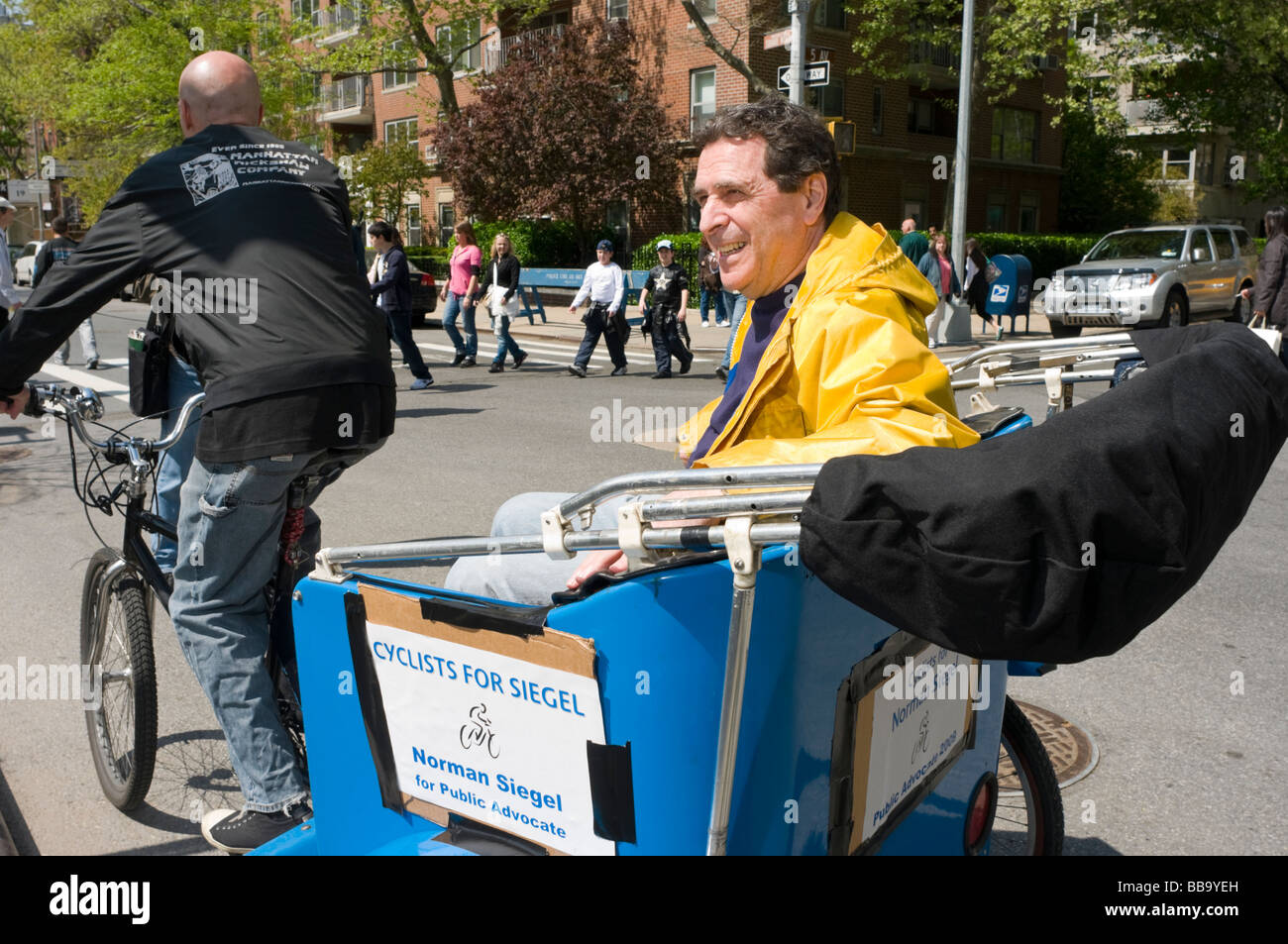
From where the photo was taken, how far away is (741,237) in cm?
254

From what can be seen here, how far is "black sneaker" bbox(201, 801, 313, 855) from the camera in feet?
9.22

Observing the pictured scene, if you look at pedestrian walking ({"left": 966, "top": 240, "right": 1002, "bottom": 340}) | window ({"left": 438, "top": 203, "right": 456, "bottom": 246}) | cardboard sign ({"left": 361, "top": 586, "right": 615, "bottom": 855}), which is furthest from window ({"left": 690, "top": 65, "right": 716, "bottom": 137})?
cardboard sign ({"left": 361, "top": 586, "right": 615, "bottom": 855})

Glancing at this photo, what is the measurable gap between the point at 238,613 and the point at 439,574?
2.47 metres

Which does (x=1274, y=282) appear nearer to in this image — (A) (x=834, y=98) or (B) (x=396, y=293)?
(B) (x=396, y=293)

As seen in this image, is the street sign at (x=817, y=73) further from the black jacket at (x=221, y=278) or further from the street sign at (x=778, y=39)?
the black jacket at (x=221, y=278)

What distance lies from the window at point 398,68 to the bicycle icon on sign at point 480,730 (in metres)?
32.8

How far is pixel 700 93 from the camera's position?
30.7 m

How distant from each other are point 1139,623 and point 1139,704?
3.00 m

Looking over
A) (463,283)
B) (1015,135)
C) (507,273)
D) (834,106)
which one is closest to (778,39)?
(507,273)

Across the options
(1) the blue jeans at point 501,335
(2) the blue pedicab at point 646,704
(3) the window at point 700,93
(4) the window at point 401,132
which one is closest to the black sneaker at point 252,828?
(2) the blue pedicab at point 646,704

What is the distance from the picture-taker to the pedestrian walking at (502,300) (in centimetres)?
1541
